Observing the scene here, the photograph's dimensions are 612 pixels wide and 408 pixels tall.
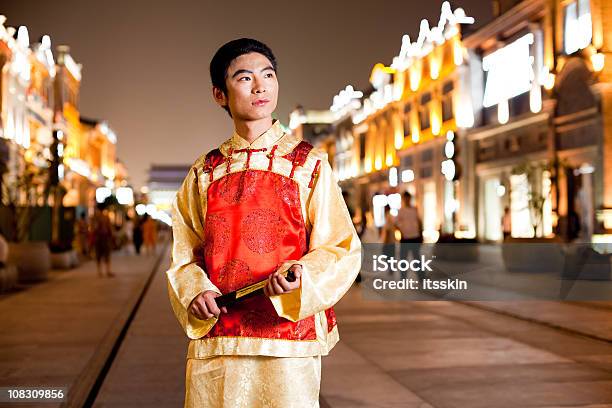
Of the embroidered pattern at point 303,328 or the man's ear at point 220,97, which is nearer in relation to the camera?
the embroidered pattern at point 303,328

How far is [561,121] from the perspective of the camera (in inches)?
966

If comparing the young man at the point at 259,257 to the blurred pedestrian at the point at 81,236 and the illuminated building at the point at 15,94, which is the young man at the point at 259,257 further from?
the illuminated building at the point at 15,94

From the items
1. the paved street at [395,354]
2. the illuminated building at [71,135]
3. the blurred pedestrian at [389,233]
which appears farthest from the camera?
the illuminated building at [71,135]

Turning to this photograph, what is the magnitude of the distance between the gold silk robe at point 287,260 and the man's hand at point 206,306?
0.04 metres

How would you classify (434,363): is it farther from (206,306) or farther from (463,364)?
(206,306)

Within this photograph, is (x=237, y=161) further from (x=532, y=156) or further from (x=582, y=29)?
(x=532, y=156)

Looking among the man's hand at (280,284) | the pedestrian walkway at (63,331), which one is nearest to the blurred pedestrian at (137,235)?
the pedestrian walkway at (63,331)

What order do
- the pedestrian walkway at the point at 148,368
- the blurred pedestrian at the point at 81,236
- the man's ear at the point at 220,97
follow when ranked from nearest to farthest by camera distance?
the man's ear at the point at 220,97
the pedestrian walkway at the point at 148,368
the blurred pedestrian at the point at 81,236

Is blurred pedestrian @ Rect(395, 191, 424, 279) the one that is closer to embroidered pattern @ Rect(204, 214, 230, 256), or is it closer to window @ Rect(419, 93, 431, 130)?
embroidered pattern @ Rect(204, 214, 230, 256)

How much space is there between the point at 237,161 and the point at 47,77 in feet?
155

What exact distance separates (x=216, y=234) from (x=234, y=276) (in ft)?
0.53

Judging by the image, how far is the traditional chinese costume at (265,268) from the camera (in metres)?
2.47

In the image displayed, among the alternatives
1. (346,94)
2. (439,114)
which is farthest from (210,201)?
(346,94)

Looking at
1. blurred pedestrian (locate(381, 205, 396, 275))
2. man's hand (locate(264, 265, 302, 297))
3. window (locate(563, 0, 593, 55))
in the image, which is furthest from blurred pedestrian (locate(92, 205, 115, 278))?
man's hand (locate(264, 265, 302, 297))
